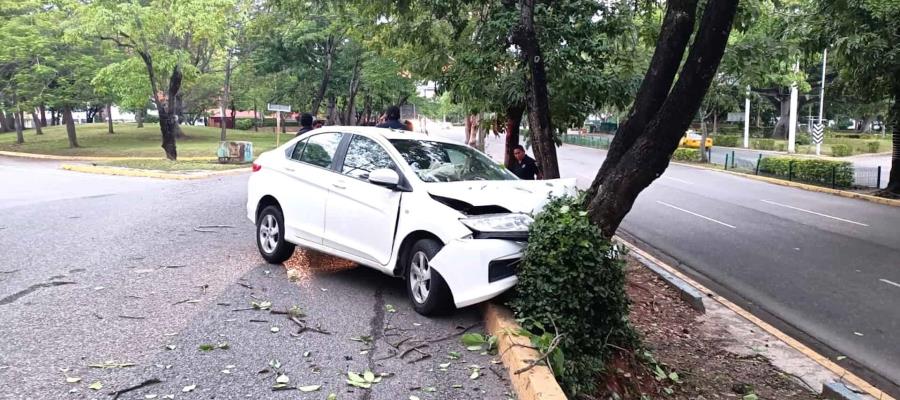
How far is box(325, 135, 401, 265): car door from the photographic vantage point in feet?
19.6

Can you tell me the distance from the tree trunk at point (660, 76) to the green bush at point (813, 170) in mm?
19416

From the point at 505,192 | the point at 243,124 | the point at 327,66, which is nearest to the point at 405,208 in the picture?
the point at 505,192

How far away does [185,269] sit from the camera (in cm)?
709

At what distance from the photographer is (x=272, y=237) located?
7406 millimetres

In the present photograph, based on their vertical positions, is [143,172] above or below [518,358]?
above

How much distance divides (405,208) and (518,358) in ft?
6.34

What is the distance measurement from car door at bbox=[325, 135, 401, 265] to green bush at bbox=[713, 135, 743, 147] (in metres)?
50.3

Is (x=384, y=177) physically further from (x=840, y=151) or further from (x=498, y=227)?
(x=840, y=151)

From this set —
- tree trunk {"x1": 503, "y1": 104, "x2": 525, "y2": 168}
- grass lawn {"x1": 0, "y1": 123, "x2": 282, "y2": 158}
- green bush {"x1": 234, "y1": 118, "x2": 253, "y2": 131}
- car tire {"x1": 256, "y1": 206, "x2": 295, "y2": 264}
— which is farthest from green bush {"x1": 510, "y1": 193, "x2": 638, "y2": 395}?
green bush {"x1": 234, "y1": 118, "x2": 253, "y2": 131}

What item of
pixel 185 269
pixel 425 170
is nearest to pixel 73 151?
pixel 185 269

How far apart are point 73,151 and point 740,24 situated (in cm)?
3526

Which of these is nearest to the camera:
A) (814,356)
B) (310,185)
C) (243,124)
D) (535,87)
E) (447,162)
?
(814,356)

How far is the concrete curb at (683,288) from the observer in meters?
7.26

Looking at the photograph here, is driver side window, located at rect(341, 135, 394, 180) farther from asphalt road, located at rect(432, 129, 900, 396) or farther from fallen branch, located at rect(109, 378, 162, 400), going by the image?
asphalt road, located at rect(432, 129, 900, 396)
